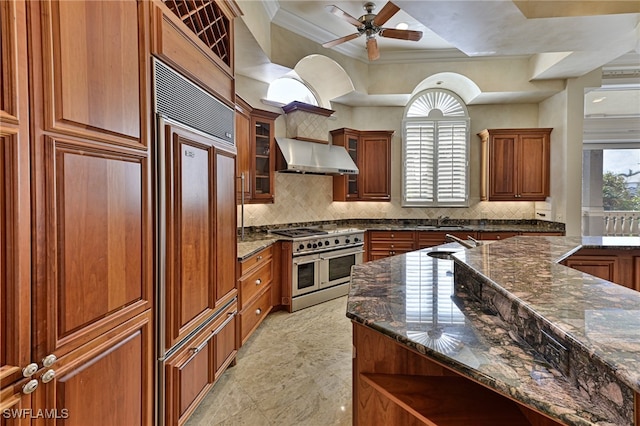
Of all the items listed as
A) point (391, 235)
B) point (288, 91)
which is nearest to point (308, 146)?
point (288, 91)

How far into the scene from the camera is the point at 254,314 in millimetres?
3170

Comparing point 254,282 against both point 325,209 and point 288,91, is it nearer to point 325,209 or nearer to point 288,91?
point 325,209

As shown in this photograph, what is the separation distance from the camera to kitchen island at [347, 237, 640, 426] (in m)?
0.79

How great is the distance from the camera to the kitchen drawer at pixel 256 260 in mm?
2828

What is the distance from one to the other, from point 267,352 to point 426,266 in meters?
1.64

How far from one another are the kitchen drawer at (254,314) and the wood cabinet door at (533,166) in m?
4.24

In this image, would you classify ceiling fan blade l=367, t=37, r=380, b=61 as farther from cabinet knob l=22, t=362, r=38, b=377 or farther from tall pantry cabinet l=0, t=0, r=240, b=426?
cabinet knob l=22, t=362, r=38, b=377

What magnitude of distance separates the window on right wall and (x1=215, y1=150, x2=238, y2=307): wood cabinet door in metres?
3.77

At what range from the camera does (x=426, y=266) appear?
2281mm

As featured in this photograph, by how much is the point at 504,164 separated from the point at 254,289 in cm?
434

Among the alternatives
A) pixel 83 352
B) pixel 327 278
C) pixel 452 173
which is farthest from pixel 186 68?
pixel 452 173

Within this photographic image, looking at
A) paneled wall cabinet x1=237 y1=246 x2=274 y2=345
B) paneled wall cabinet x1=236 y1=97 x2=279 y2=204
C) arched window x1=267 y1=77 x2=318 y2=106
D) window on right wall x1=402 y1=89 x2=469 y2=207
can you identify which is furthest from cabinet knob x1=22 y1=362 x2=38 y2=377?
window on right wall x1=402 y1=89 x2=469 y2=207

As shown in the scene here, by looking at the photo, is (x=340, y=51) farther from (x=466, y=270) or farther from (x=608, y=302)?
(x=608, y=302)

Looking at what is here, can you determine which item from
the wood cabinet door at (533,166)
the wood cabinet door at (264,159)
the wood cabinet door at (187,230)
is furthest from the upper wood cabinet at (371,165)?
the wood cabinet door at (187,230)
